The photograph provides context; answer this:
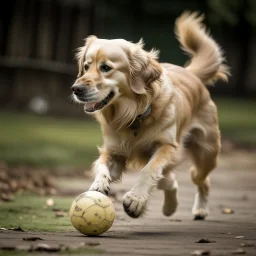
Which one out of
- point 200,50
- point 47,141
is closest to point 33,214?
point 200,50

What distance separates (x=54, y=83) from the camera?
18.8 metres

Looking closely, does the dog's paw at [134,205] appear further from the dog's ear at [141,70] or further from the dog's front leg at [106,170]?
the dog's ear at [141,70]

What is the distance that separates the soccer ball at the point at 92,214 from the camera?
5449 millimetres

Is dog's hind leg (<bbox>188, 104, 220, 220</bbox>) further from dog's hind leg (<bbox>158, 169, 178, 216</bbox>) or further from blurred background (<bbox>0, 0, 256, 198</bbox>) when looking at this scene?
blurred background (<bbox>0, 0, 256, 198</bbox>)

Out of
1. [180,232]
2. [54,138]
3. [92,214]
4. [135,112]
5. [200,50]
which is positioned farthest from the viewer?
[54,138]

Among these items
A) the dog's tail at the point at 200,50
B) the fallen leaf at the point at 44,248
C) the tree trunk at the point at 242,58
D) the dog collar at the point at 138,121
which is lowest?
the fallen leaf at the point at 44,248

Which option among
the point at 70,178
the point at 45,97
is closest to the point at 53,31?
the point at 45,97

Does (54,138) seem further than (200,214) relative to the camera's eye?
Yes

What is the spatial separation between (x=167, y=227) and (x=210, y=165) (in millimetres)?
1548

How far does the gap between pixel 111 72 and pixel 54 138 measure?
7.49m

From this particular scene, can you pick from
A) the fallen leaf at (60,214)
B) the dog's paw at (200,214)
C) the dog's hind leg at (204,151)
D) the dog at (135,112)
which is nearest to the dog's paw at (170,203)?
the dog at (135,112)

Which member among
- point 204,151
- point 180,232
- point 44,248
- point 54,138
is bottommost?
point 44,248

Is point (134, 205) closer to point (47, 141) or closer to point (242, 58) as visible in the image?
point (47, 141)

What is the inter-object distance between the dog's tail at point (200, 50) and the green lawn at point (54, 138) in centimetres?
262
